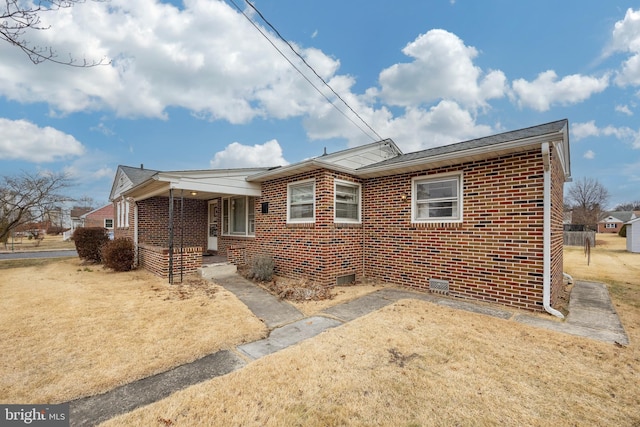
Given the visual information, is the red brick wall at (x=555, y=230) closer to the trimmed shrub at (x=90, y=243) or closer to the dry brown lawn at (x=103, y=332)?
the dry brown lawn at (x=103, y=332)

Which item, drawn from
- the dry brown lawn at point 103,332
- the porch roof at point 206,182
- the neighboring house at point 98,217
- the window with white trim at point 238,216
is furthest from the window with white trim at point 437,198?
the neighboring house at point 98,217

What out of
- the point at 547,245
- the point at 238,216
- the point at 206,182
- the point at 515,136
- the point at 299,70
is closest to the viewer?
the point at 547,245

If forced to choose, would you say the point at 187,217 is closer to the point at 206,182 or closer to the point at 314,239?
the point at 206,182

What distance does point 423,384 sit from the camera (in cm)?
281

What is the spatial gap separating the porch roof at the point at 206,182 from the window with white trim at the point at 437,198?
4.94 m

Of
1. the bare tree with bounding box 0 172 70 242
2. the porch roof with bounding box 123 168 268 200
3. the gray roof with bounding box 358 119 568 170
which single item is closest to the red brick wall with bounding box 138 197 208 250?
the porch roof with bounding box 123 168 268 200

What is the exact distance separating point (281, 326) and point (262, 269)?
3241 mm

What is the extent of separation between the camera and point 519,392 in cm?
268

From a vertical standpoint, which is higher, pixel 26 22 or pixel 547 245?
pixel 26 22

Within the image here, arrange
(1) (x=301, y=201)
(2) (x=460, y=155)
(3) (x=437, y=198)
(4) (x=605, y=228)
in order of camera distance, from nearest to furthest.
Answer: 1. (2) (x=460, y=155)
2. (3) (x=437, y=198)
3. (1) (x=301, y=201)
4. (4) (x=605, y=228)

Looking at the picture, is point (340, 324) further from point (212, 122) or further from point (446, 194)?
point (212, 122)

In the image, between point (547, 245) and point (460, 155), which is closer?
point (547, 245)

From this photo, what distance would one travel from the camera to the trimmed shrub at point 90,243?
11.9m

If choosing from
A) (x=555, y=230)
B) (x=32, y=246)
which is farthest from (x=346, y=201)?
(x=32, y=246)
